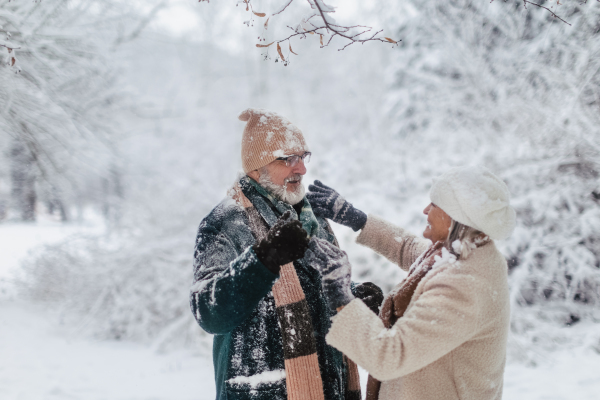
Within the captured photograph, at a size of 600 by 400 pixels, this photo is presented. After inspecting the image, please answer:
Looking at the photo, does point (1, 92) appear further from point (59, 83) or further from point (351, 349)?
point (351, 349)

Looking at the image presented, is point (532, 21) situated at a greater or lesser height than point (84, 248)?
greater

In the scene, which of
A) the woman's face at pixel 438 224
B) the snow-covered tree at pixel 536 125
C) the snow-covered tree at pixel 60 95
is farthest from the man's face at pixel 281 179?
the snow-covered tree at pixel 536 125

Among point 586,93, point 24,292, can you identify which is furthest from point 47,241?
point 586,93

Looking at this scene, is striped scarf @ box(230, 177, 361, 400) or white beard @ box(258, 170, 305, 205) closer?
striped scarf @ box(230, 177, 361, 400)

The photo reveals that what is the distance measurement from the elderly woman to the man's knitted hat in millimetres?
539

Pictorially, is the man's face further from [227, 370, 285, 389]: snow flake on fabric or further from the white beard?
[227, 370, 285, 389]: snow flake on fabric

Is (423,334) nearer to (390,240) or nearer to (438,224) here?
(438,224)

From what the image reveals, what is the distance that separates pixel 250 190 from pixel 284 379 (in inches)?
32.5

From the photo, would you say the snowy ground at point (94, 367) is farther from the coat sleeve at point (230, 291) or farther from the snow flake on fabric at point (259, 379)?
the coat sleeve at point (230, 291)

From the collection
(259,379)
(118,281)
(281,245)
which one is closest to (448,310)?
(281,245)

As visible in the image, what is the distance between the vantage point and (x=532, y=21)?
5434 mm

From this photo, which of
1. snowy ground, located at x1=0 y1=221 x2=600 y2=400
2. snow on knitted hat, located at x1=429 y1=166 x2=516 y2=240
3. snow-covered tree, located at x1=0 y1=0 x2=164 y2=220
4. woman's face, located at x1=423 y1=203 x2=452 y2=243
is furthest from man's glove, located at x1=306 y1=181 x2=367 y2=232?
snowy ground, located at x1=0 y1=221 x2=600 y2=400

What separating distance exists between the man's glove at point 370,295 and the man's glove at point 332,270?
47cm

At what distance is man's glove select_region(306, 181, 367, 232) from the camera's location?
77.2 inches
